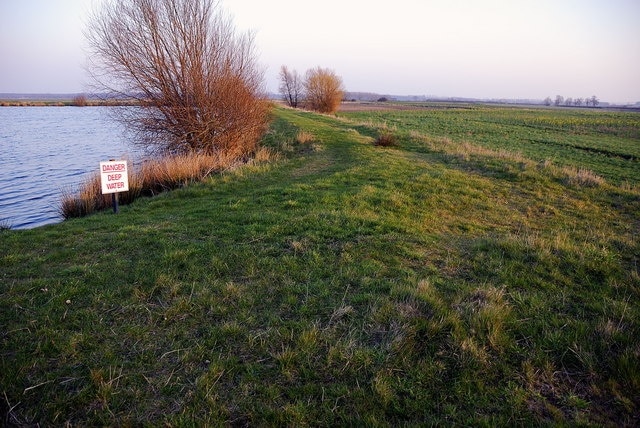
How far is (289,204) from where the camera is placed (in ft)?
25.4

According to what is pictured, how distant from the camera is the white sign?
7.62 metres

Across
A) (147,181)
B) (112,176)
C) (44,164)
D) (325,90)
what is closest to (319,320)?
(112,176)

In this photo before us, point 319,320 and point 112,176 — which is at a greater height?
point 112,176

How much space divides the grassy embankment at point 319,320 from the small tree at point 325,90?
52310mm

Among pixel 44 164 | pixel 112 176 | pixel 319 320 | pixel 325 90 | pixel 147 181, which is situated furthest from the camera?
pixel 325 90

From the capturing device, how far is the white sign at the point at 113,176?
7.62 metres

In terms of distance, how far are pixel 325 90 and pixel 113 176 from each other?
172 feet

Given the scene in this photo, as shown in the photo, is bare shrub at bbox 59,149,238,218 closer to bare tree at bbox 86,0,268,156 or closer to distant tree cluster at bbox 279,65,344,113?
bare tree at bbox 86,0,268,156

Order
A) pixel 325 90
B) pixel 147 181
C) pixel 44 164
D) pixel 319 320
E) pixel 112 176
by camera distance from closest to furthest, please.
Answer: pixel 319 320
pixel 112 176
pixel 147 181
pixel 44 164
pixel 325 90

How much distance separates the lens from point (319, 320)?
3721 mm

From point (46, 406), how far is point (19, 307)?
180 centimetres

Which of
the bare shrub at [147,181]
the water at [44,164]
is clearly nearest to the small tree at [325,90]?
the water at [44,164]

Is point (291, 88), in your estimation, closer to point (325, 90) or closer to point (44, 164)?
point (325, 90)

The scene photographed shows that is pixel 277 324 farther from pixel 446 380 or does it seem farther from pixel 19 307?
pixel 19 307
